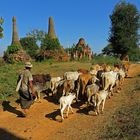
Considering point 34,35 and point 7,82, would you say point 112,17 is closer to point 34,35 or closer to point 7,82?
point 34,35

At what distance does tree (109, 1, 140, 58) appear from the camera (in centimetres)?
3756

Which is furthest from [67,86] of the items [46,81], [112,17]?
[112,17]

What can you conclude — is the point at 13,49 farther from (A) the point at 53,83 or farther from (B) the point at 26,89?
(B) the point at 26,89

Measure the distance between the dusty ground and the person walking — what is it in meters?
0.35

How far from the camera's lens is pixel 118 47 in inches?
1523

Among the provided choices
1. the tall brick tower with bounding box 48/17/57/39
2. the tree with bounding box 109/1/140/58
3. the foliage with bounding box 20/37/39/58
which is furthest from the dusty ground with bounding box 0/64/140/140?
the tall brick tower with bounding box 48/17/57/39

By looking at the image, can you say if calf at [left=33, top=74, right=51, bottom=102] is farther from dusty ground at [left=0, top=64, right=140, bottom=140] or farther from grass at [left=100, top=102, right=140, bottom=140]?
grass at [left=100, top=102, right=140, bottom=140]

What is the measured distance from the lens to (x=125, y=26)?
3759cm

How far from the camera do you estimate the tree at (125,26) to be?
37.6 m

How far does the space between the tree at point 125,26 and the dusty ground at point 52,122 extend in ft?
76.0

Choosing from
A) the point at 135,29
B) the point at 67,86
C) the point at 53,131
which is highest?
the point at 135,29

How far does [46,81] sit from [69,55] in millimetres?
18302

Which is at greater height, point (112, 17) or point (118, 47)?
point (112, 17)

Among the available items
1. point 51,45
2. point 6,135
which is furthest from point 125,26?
point 6,135
